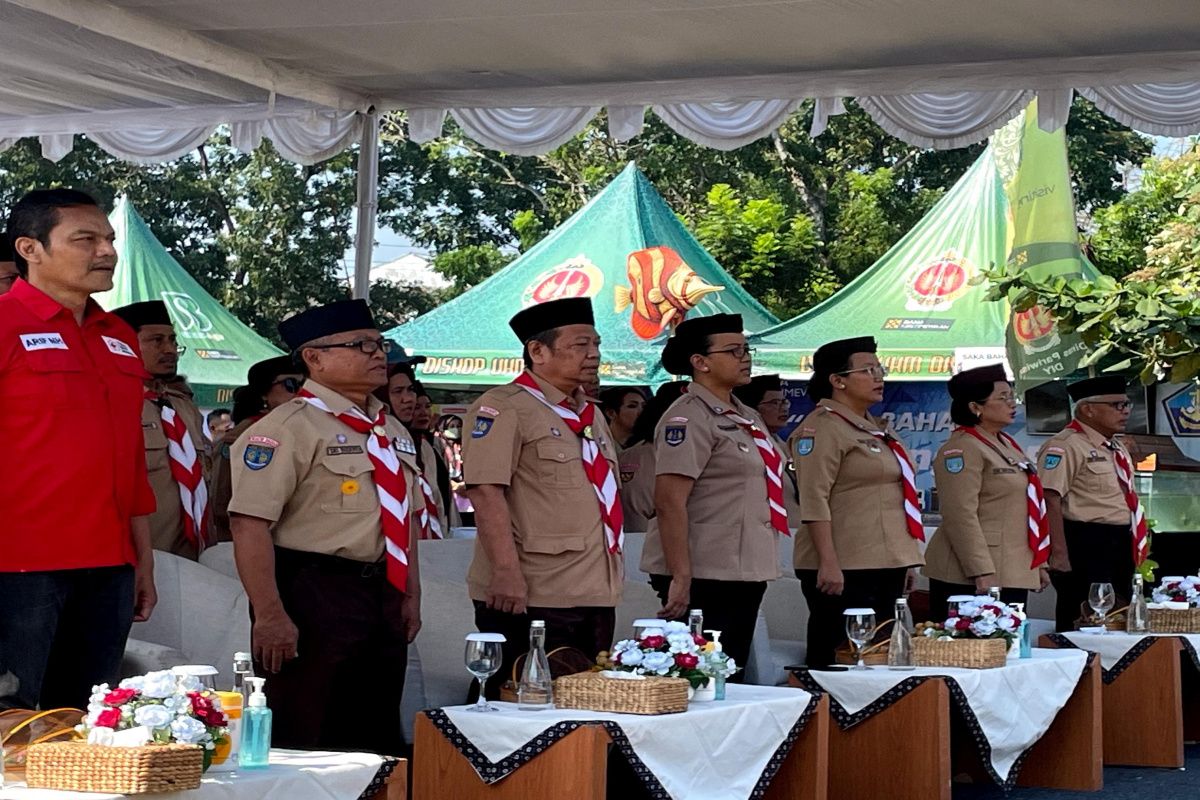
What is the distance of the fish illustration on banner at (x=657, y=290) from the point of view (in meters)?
17.2

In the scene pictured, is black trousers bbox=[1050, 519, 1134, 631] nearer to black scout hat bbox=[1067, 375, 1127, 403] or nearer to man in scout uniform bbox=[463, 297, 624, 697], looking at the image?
black scout hat bbox=[1067, 375, 1127, 403]

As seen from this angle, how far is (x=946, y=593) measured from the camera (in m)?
8.25

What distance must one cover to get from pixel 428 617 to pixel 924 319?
37.7 feet

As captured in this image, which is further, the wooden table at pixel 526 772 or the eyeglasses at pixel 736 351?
the eyeglasses at pixel 736 351

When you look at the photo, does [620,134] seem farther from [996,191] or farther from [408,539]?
[996,191]

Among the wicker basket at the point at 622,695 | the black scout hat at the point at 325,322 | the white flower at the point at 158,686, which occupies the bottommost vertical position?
the wicker basket at the point at 622,695

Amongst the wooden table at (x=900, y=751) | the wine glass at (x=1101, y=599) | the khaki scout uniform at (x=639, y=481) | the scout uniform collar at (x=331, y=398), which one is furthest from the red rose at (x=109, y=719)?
the khaki scout uniform at (x=639, y=481)

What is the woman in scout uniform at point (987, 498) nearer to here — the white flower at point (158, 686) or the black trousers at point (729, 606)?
the black trousers at point (729, 606)

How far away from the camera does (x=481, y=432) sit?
565cm

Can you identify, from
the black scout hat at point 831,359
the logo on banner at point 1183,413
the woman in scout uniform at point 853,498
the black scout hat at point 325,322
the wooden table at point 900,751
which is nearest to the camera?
the black scout hat at point 325,322

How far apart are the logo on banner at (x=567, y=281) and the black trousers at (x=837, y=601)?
427 inches

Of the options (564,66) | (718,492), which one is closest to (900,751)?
(718,492)

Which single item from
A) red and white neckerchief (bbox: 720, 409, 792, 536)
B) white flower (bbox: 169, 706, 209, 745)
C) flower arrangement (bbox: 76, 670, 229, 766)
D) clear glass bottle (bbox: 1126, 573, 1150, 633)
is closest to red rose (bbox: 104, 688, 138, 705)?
flower arrangement (bbox: 76, 670, 229, 766)

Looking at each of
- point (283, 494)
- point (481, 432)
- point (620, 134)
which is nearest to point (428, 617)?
point (481, 432)
